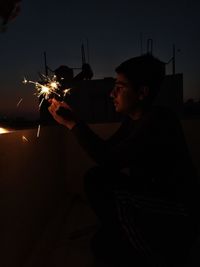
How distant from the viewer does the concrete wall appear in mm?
1549

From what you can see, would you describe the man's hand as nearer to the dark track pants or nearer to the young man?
the young man

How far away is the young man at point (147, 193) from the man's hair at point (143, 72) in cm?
28

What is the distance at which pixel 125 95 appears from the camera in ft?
6.61

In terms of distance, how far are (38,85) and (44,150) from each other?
0.60 metres

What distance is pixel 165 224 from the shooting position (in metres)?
1.70

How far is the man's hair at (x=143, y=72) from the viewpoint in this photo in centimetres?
197

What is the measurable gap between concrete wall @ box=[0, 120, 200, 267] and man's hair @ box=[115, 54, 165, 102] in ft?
2.73

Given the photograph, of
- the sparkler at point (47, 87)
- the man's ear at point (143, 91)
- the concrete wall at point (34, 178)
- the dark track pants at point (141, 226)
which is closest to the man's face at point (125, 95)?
the man's ear at point (143, 91)

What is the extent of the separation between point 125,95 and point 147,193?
2.35ft

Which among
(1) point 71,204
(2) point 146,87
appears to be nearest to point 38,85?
(2) point 146,87

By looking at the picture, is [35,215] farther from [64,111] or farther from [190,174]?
[190,174]

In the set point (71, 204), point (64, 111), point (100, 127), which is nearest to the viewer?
point (64, 111)

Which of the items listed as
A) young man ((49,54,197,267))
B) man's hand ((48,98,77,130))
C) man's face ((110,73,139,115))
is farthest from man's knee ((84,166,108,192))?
man's face ((110,73,139,115))

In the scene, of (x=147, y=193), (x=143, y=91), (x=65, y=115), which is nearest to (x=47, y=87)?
(x=65, y=115)
